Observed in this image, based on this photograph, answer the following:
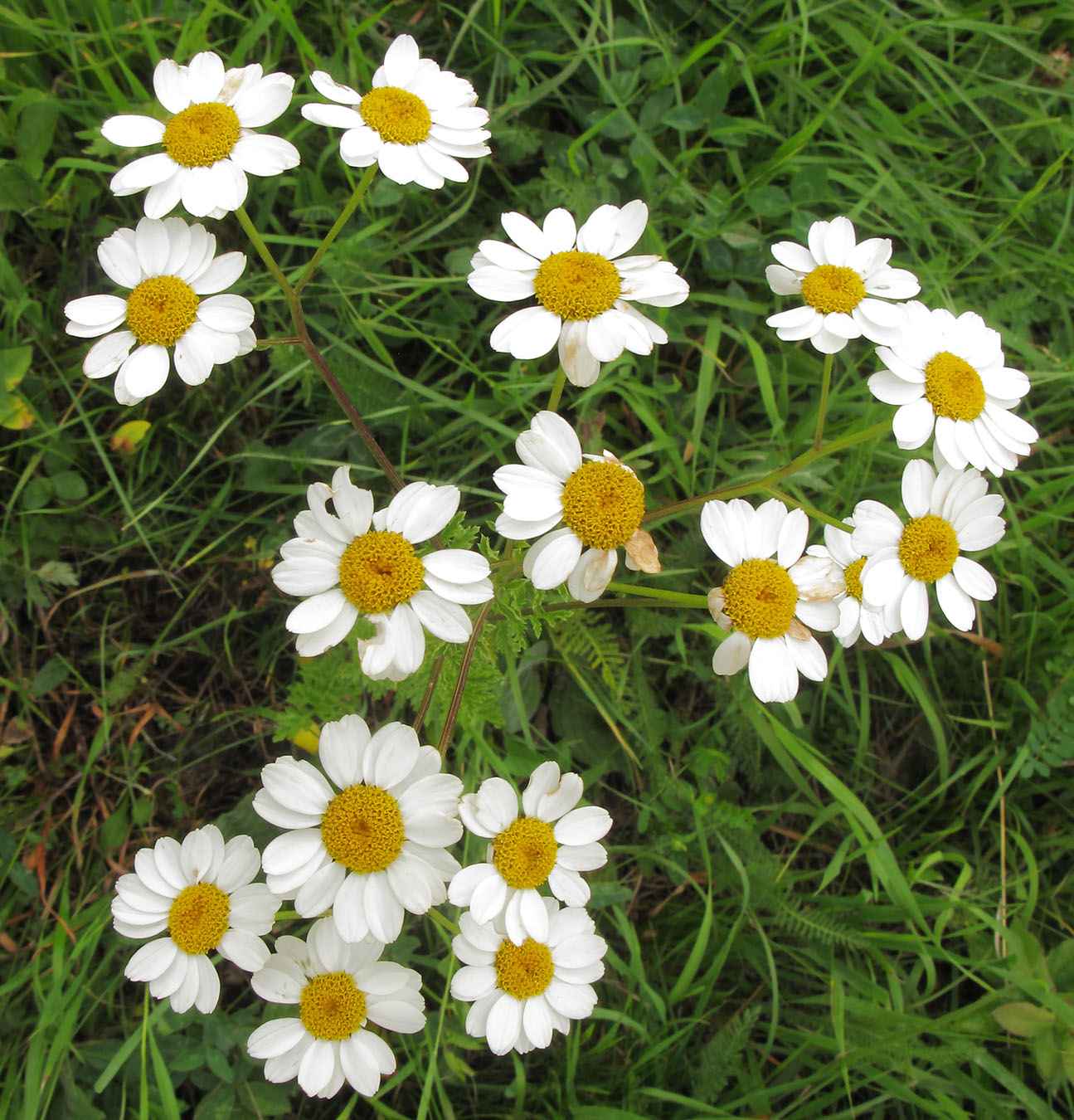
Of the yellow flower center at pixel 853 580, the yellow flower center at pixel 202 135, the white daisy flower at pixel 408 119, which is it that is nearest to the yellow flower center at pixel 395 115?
the white daisy flower at pixel 408 119

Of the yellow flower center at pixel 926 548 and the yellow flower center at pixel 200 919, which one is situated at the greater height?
the yellow flower center at pixel 926 548

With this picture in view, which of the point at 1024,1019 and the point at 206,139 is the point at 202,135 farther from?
the point at 1024,1019

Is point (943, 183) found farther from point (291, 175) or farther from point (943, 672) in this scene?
point (291, 175)

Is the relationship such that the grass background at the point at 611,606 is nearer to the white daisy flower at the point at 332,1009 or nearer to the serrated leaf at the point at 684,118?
the serrated leaf at the point at 684,118

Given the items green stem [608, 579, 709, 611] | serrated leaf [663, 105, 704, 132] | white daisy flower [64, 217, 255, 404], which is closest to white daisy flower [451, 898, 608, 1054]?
green stem [608, 579, 709, 611]

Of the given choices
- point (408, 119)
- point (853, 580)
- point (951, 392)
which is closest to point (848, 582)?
point (853, 580)

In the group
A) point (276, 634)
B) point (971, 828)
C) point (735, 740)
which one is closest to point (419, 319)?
point (276, 634)

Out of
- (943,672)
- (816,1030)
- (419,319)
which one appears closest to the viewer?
(816,1030)
